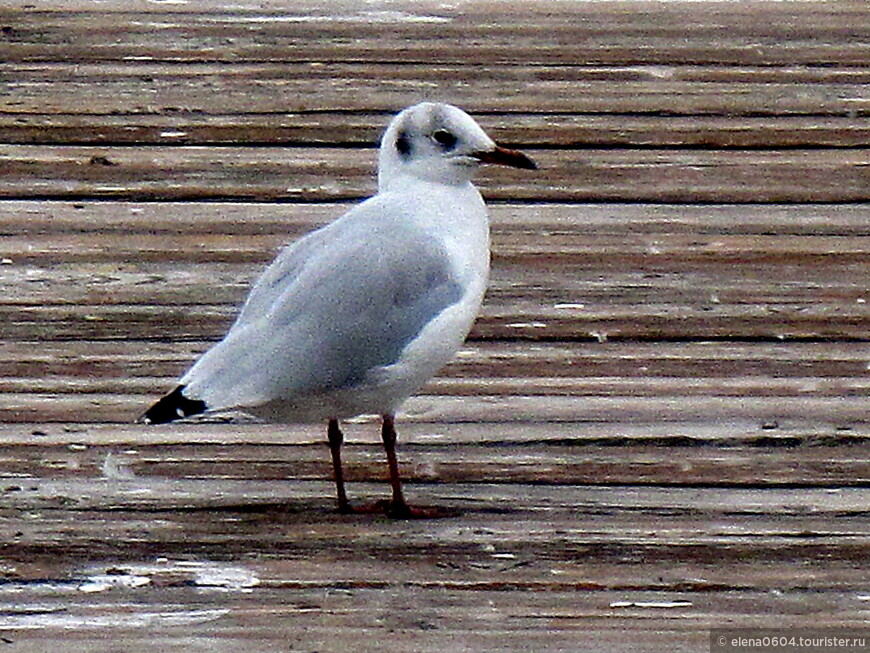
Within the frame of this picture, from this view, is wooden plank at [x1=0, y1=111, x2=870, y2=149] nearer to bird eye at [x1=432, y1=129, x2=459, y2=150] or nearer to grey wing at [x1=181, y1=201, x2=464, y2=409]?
bird eye at [x1=432, y1=129, x2=459, y2=150]

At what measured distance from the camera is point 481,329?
12.5ft

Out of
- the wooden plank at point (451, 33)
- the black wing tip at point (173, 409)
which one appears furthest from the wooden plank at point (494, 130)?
the black wing tip at point (173, 409)

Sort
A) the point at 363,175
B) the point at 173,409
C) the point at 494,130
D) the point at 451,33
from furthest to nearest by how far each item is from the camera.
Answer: the point at 451,33
the point at 494,130
the point at 363,175
the point at 173,409

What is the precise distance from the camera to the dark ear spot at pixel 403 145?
337 centimetres

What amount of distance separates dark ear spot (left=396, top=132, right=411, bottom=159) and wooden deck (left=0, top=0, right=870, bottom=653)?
441mm

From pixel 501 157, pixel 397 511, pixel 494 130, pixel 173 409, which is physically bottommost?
pixel 397 511

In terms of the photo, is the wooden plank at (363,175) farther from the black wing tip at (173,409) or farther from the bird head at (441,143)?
the black wing tip at (173,409)

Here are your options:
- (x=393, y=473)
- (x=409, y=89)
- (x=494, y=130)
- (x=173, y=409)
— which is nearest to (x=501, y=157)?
(x=393, y=473)

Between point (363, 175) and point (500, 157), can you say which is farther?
point (363, 175)

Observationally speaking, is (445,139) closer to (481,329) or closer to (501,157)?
(501,157)

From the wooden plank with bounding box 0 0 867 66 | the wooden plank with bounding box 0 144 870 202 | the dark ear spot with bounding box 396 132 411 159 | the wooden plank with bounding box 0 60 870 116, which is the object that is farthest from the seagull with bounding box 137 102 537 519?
the wooden plank with bounding box 0 0 867 66

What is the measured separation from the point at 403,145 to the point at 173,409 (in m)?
0.74

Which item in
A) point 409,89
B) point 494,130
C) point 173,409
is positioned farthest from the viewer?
point 409,89

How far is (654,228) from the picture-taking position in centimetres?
422
